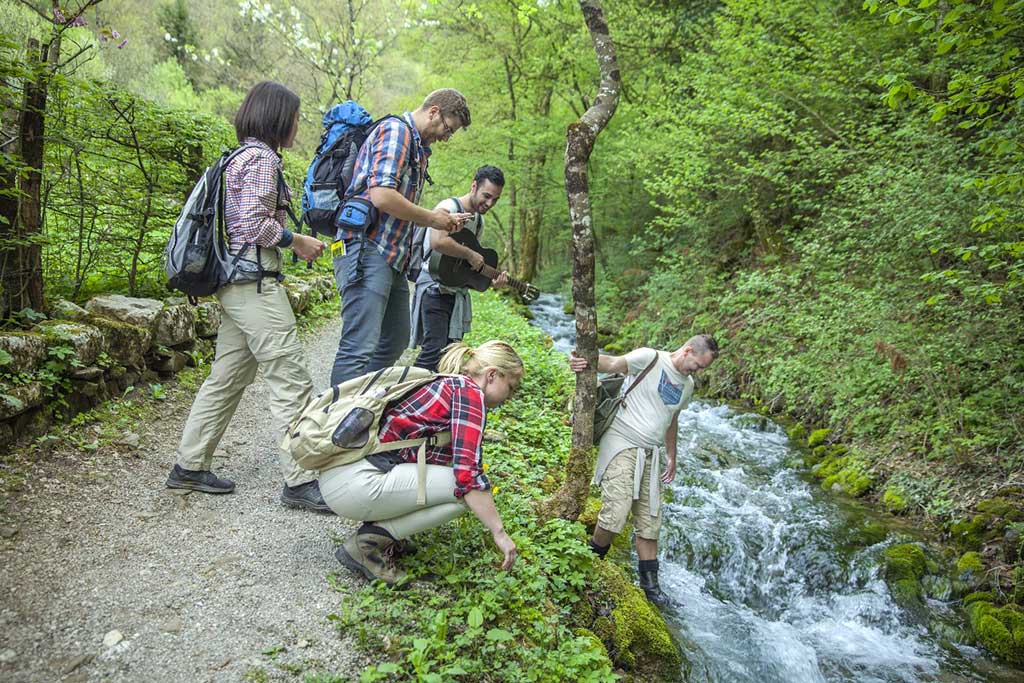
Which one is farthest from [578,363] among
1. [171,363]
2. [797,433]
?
[797,433]

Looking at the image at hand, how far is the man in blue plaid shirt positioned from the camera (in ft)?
11.7

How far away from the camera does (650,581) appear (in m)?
4.81

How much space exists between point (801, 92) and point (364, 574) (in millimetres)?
11223

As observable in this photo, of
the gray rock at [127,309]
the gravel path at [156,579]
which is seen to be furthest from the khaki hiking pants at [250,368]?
the gray rock at [127,309]

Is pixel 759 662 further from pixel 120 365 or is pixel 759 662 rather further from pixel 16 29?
pixel 16 29

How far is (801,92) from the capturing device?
10.9m

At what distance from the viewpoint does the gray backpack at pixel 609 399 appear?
181 inches

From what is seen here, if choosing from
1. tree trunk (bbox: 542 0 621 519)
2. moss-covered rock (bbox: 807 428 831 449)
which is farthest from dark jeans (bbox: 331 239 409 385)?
moss-covered rock (bbox: 807 428 831 449)

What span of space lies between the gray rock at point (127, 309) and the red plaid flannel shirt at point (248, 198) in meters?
2.28

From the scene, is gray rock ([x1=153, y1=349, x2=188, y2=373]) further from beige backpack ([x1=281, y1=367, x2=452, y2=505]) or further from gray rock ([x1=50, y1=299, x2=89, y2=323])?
beige backpack ([x1=281, y1=367, x2=452, y2=505])

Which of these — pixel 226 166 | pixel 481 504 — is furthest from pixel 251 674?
pixel 226 166

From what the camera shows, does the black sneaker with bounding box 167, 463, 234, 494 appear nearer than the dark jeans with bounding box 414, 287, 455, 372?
Yes

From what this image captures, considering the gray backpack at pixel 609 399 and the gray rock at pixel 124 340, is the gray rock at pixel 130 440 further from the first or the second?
the gray backpack at pixel 609 399

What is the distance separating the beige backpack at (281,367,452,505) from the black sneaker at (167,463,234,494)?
1.11 m
